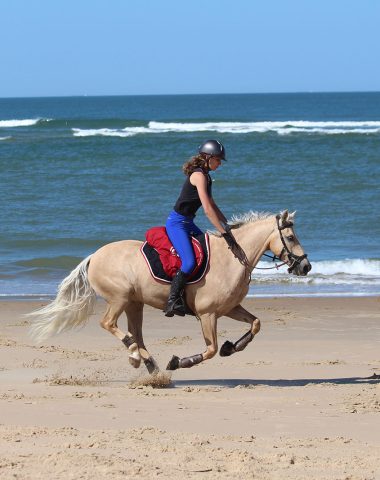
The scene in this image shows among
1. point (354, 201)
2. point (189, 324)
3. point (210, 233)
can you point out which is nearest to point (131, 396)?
point (210, 233)

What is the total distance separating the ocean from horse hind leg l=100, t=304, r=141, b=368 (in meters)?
5.24

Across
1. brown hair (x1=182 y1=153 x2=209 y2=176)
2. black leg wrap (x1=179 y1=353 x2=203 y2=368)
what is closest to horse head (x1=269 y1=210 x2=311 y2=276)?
brown hair (x1=182 y1=153 x2=209 y2=176)

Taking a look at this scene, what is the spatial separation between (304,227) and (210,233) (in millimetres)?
12154

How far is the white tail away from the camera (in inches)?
361

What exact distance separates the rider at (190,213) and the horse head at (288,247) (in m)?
0.45

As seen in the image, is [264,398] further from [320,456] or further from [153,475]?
[153,475]

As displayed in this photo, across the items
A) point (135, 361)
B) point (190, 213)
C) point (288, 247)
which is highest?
point (190, 213)

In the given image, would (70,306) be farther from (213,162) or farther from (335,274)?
(335,274)

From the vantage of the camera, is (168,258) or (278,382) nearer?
(168,258)

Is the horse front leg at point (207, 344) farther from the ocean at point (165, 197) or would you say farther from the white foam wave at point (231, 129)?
the white foam wave at point (231, 129)

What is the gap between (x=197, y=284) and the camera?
8766 mm

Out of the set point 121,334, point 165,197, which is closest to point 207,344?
point 121,334

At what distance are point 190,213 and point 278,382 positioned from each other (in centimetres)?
175

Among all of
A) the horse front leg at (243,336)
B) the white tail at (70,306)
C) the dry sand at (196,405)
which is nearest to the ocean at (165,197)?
the dry sand at (196,405)
